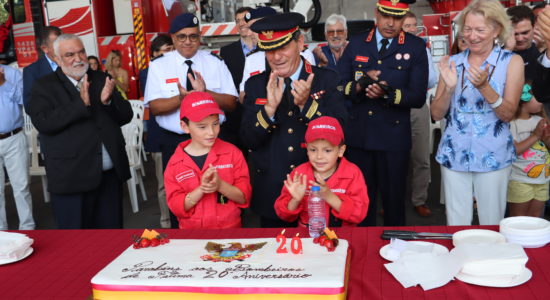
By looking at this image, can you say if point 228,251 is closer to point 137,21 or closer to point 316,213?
point 316,213

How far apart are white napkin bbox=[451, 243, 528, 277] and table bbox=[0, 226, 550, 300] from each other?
1.7 inches

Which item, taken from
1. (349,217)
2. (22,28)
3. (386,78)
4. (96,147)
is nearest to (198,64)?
(96,147)

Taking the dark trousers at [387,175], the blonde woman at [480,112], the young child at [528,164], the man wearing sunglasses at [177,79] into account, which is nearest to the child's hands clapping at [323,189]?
the blonde woman at [480,112]

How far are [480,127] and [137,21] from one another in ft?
21.6

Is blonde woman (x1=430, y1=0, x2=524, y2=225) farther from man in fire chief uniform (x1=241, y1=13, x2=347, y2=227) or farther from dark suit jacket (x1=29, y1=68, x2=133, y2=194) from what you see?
dark suit jacket (x1=29, y1=68, x2=133, y2=194)

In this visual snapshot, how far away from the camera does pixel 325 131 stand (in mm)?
2301

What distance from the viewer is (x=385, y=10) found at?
3107 millimetres

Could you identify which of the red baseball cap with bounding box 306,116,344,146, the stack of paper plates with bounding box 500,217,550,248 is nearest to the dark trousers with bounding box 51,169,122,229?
the red baseball cap with bounding box 306,116,344,146

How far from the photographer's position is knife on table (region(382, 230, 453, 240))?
1.83 metres

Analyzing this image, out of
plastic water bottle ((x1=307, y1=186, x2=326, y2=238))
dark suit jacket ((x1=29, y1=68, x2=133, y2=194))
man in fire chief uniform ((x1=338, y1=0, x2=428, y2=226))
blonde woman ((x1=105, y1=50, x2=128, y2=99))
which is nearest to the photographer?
plastic water bottle ((x1=307, y1=186, x2=326, y2=238))

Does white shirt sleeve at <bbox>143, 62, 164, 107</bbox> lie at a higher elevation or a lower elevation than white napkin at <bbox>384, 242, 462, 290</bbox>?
higher

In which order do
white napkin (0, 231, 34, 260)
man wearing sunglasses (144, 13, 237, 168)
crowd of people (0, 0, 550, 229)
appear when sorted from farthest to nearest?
man wearing sunglasses (144, 13, 237, 168), crowd of people (0, 0, 550, 229), white napkin (0, 231, 34, 260)

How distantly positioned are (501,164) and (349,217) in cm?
94

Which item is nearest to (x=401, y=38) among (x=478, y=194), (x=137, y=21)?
(x=478, y=194)
